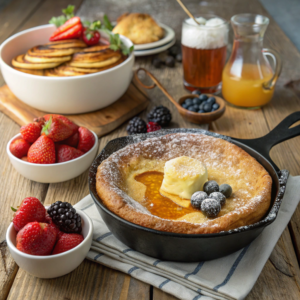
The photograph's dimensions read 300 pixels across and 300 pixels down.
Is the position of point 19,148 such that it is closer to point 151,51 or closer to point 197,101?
point 197,101

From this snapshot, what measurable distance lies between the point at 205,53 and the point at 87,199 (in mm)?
1486

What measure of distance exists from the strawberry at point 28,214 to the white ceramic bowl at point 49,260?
43 mm

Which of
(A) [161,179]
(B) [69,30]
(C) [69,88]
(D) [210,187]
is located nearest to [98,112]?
(C) [69,88]

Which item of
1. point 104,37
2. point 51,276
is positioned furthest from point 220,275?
point 104,37

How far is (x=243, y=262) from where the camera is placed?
1.34m

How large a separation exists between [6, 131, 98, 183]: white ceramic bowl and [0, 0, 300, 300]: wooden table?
0.07 meters

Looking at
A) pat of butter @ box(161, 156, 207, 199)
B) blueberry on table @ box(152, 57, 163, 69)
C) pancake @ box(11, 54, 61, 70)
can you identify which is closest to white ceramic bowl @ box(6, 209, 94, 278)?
pat of butter @ box(161, 156, 207, 199)

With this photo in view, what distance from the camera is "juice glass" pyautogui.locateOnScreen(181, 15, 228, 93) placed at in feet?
8.36

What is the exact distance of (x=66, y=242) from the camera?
4.16 ft

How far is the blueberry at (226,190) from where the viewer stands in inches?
59.1

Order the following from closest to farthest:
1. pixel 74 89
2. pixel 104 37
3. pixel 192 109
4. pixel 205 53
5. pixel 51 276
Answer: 1. pixel 51 276
2. pixel 74 89
3. pixel 192 109
4. pixel 205 53
5. pixel 104 37

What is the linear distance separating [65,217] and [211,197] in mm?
576

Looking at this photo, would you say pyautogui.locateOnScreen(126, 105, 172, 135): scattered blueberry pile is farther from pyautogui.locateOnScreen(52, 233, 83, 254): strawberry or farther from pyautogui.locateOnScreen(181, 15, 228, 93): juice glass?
pyautogui.locateOnScreen(52, 233, 83, 254): strawberry

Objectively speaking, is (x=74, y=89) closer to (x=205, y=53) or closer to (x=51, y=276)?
(x=205, y=53)
